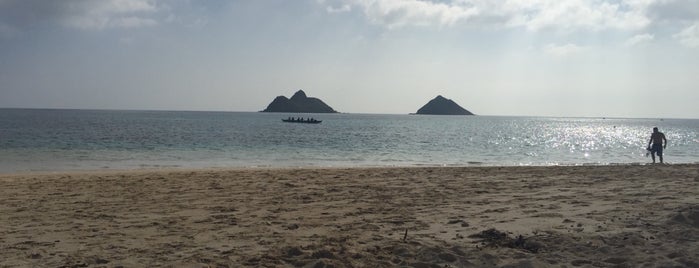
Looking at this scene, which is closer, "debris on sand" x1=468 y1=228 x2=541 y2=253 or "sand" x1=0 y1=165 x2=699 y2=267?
"sand" x1=0 y1=165 x2=699 y2=267

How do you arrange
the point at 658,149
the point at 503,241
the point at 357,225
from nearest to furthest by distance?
the point at 503,241 → the point at 357,225 → the point at 658,149

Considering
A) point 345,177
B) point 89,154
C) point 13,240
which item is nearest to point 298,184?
point 345,177

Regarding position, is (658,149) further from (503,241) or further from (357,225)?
(357,225)

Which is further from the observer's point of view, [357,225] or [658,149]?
[658,149]

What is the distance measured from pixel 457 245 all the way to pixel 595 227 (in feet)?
7.54

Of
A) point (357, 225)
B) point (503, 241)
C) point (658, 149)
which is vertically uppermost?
point (658, 149)

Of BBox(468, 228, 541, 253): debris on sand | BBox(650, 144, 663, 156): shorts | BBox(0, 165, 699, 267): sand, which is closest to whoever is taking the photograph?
BBox(0, 165, 699, 267): sand

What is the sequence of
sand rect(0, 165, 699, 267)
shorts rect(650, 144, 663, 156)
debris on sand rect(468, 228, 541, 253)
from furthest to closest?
shorts rect(650, 144, 663, 156) < debris on sand rect(468, 228, 541, 253) < sand rect(0, 165, 699, 267)

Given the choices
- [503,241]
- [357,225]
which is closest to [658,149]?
[503,241]

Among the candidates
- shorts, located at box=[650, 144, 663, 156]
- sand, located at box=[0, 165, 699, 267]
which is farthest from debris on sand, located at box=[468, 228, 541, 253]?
shorts, located at box=[650, 144, 663, 156]

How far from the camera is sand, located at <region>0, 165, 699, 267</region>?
630 centimetres

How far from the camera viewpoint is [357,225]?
824 centimetres

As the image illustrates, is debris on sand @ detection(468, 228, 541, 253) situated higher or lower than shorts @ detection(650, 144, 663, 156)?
lower

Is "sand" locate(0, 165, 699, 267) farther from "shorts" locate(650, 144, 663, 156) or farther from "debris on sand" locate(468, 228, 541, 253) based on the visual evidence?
"shorts" locate(650, 144, 663, 156)
